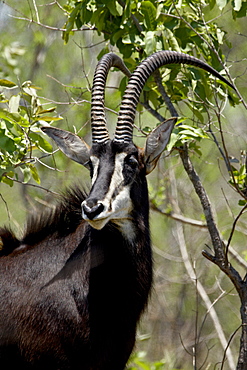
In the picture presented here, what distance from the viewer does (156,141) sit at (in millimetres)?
5863

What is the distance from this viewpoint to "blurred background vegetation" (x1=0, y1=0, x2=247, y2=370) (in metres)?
6.52

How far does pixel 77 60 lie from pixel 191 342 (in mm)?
6905

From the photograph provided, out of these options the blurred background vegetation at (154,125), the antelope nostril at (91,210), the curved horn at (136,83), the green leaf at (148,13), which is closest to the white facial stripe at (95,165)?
the curved horn at (136,83)

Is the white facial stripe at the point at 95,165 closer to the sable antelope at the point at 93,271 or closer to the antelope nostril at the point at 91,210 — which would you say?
Result: the sable antelope at the point at 93,271

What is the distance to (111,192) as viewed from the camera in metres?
5.08

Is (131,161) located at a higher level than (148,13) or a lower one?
lower

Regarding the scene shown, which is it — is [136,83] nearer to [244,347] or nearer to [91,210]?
[91,210]

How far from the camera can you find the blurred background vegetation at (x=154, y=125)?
6.52 metres

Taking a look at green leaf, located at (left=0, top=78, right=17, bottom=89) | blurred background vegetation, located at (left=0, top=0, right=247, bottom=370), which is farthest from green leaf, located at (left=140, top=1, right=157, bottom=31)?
green leaf, located at (left=0, top=78, right=17, bottom=89)

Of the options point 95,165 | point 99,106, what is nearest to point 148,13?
point 99,106

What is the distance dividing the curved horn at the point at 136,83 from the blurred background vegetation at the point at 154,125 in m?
0.24

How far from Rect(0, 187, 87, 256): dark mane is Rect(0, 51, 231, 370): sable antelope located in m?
0.01

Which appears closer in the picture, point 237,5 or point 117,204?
point 117,204

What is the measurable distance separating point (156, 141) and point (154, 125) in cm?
690
